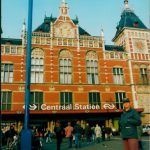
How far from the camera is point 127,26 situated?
32000mm

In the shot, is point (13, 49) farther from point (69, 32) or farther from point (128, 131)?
point (128, 131)

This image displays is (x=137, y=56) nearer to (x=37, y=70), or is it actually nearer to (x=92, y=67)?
(x=92, y=67)

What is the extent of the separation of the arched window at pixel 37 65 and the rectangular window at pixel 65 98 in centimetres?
284

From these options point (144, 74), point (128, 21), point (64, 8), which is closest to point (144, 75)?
point (144, 74)

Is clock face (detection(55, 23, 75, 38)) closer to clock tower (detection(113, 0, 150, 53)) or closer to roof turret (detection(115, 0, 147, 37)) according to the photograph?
clock tower (detection(113, 0, 150, 53))

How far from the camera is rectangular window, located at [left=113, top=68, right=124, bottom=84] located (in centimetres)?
2935

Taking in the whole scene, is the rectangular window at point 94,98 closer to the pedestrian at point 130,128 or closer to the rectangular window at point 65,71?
the rectangular window at point 65,71

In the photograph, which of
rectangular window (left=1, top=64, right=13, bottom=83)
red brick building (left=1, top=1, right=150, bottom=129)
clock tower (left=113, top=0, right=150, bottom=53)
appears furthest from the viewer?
clock tower (left=113, top=0, right=150, bottom=53)

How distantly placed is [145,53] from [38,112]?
15.8 metres

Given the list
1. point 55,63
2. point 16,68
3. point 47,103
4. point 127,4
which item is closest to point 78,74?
point 55,63

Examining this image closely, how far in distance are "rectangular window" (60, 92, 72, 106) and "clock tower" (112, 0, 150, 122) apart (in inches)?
303

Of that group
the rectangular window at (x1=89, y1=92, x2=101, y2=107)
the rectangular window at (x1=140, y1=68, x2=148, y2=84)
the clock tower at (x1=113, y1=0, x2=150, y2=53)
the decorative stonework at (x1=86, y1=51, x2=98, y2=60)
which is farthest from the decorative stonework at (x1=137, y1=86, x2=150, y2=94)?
the decorative stonework at (x1=86, y1=51, x2=98, y2=60)

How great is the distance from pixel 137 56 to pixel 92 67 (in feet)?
19.9

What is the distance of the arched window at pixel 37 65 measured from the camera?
26.9 meters
